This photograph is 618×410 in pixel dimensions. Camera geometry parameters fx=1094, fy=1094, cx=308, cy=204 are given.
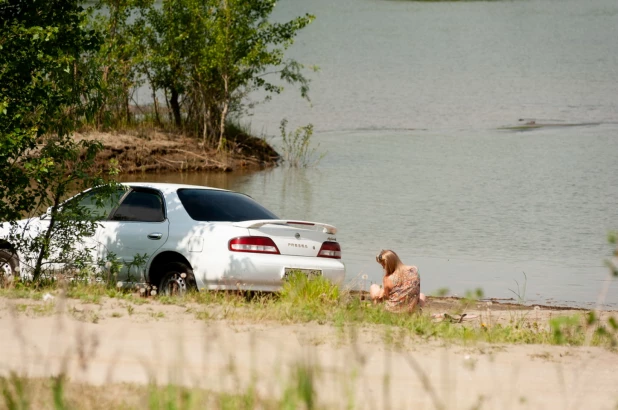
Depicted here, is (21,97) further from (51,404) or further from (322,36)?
(322,36)

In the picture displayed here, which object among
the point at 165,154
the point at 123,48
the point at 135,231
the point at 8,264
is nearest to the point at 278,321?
the point at 135,231

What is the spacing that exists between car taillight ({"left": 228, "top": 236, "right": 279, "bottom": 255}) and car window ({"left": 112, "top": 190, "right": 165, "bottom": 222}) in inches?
41.9

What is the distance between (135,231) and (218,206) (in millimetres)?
965

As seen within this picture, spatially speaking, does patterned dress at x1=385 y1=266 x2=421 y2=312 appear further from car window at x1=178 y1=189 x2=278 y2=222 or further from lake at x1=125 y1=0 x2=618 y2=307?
lake at x1=125 y1=0 x2=618 y2=307

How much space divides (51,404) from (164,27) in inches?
1149

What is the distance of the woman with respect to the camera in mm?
11336

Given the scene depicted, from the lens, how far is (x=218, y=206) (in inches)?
485

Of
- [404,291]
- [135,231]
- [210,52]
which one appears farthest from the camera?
[210,52]

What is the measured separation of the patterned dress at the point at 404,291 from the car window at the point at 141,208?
268 centimetres

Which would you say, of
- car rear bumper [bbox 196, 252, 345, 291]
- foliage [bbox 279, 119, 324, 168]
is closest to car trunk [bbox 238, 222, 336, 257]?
car rear bumper [bbox 196, 252, 345, 291]

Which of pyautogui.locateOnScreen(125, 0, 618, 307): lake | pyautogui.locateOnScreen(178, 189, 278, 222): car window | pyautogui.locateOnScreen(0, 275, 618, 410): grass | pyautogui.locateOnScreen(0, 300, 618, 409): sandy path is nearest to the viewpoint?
pyautogui.locateOnScreen(0, 275, 618, 410): grass

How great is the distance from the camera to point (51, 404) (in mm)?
6066

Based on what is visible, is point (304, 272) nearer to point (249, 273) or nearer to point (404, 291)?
point (249, 273)

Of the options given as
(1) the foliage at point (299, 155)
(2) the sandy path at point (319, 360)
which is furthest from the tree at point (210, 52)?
(2) the sandy path at point (319, 360)
